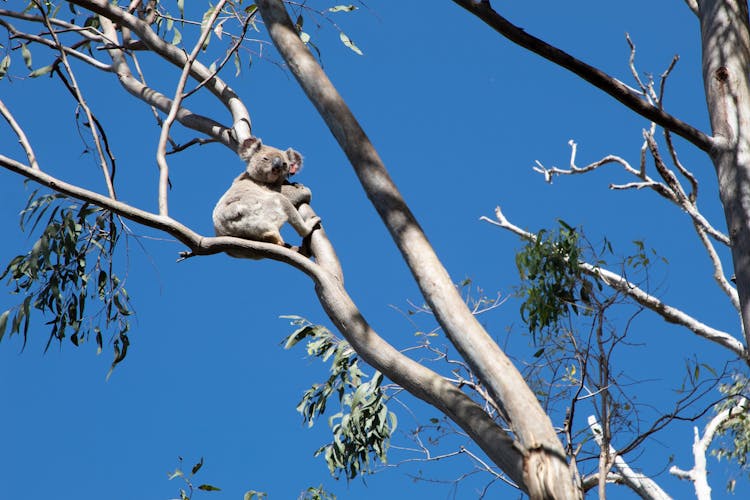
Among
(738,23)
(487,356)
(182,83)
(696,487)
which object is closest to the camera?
(487,356)

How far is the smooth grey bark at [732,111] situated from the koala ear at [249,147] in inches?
80.8

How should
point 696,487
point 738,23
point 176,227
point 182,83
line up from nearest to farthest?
point 176,227 → point 738,23 → point 182,83 → point 696,487

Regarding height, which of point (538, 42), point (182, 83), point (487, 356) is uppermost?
point (182, 83)

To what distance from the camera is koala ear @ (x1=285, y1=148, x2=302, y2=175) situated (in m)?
4.70

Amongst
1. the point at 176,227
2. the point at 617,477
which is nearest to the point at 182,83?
the point at 176,227

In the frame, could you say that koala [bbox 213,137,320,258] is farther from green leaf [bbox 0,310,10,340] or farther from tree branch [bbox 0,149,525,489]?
green leaf [bbox 0,310,10,340]

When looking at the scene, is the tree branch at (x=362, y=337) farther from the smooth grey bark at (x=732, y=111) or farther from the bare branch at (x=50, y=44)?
Result: the bare branch at (x=50, y=44)

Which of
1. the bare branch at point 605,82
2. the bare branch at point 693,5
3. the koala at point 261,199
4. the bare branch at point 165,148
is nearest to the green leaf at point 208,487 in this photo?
the koala at point 261,199

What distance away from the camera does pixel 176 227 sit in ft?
10.5

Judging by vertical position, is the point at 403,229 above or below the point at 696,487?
below

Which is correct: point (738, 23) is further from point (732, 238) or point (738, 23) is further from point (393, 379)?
point (393, 379)

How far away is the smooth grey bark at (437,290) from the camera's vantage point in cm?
260

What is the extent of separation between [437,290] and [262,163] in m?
1.75

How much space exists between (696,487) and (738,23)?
329cm
